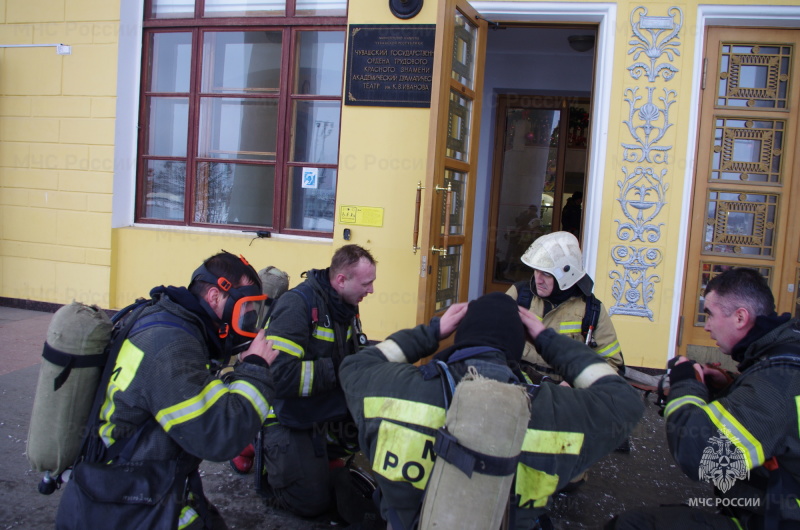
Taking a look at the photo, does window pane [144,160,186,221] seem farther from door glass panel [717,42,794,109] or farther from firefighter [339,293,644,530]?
door glass panel [717,42,794,109]

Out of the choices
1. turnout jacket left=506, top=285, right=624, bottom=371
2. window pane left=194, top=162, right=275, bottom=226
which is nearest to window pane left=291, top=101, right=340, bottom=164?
window pane left=194, top=162, right=275, bottom=226

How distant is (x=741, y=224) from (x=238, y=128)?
472 cm

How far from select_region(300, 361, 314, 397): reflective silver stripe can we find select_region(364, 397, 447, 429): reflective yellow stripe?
1.00 meters

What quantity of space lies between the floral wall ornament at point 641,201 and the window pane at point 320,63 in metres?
→ 2.79

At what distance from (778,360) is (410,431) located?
126 centimetres

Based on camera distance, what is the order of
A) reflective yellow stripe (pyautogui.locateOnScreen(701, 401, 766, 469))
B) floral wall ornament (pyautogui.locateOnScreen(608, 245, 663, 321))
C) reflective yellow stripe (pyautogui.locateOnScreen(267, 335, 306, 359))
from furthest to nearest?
floral wall ornament (pyautogui.locateOnScreen(608, 245, 663, 321))
reflective yellow stripe (pyautogui.locateOnScreen(267, 335, 306, 359))
reflective yellow stripe (pyautogui.locateOnScreen(701, 401, 766, 469))

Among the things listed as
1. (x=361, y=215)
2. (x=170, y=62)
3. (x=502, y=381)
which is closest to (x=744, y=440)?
(x=502, y=381)

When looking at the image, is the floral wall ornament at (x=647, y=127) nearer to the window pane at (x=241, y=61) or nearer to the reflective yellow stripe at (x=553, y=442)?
the window pane at (x=241, y=61)

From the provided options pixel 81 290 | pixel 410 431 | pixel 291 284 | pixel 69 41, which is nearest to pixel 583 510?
pixel 410 431

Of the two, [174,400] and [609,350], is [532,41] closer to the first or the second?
[609,350]

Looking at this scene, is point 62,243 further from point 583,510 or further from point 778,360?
point 778,360

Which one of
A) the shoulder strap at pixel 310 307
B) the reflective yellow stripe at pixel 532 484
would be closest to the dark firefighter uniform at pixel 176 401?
the shoulder strap at pixel 310 307

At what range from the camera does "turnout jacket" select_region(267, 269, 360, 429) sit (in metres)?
2.71

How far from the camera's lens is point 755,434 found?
185 cm
